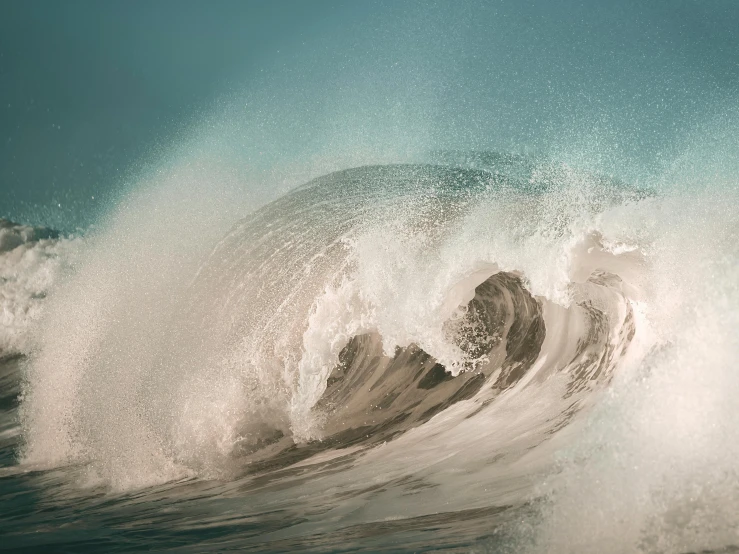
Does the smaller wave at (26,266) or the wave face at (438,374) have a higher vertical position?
the smaller wave at (26,266)

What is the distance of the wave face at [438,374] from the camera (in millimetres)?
3324

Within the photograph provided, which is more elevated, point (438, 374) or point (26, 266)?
point (26, 266)

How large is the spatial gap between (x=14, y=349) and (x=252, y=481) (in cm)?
912

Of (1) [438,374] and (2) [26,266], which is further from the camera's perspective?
(2) [26,266]

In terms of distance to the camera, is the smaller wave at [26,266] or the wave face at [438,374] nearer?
the wave face at [438,374]

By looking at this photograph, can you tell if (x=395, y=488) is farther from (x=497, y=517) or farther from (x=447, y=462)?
(x=497, y=517)

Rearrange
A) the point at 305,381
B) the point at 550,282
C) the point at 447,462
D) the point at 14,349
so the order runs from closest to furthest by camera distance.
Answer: the point at 447,462, the point at 550,282, the point at 305,381, the point at 14,349

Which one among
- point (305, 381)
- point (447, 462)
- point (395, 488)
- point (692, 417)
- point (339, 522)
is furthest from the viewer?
point (305, 381)

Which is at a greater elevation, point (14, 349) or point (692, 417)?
point (14, 349)

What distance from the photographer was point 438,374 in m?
6.11

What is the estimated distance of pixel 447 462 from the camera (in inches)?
189

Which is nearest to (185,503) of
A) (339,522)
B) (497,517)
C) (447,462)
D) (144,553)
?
(144,553)

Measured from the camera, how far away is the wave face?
10.9ft

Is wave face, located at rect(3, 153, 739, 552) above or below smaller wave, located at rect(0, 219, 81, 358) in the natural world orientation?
below
